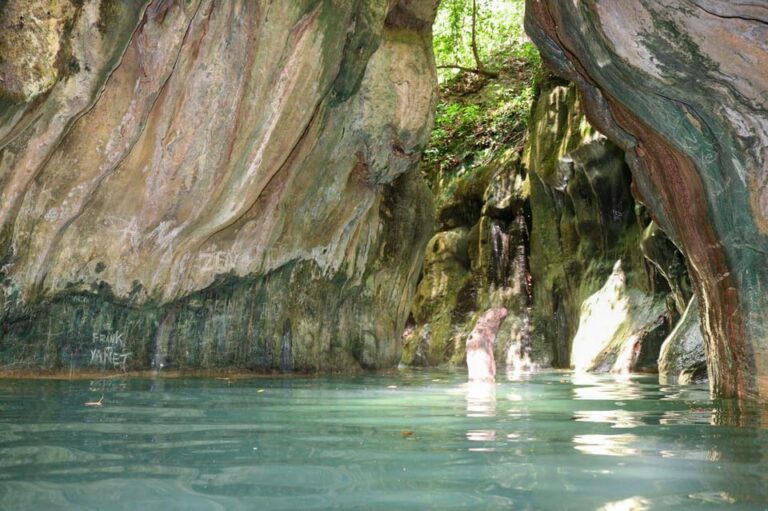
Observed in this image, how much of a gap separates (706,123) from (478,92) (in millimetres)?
18092

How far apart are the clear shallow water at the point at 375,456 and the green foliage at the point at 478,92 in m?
18.0

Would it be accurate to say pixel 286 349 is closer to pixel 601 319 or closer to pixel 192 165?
pixel 192 165

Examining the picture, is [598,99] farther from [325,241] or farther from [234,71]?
[325,241]

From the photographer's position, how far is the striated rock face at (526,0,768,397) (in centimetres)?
651

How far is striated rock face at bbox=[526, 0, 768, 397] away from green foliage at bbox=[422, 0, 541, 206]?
49.9 feet

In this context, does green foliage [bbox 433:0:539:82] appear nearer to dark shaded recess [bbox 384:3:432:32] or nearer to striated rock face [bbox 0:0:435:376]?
dark shaded recess [bbox 384:3:432:32]

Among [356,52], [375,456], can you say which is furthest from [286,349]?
[375,456]

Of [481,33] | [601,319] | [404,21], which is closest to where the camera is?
[404,21]

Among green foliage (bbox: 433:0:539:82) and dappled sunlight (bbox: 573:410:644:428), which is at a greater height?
green foliage (bbox: 433:0:539:82)

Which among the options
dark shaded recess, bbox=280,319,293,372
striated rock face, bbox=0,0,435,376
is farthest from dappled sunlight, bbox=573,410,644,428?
dark shaded recess, bbox=280,319,293,372

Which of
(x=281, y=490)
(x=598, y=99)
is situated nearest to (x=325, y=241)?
(x=598, y=99)

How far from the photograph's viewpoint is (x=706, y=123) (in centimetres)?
707

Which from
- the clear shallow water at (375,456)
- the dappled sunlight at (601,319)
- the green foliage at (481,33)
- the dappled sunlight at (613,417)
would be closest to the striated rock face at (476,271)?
the dappled sunlight at (601,319)

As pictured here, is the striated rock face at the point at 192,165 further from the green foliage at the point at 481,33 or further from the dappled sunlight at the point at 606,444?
the green foliage at the point at 481,33
